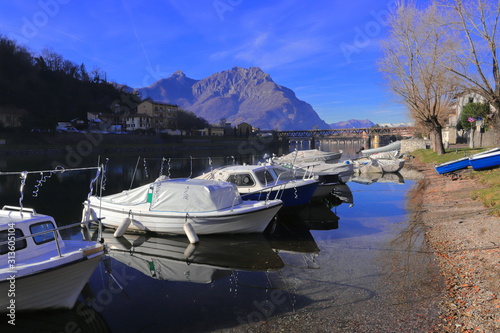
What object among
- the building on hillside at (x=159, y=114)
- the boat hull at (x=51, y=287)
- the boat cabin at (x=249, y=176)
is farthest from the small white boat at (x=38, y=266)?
the building on hillside at (x=159, y=114)

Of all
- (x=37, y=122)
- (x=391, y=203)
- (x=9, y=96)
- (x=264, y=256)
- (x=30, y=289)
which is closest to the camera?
(x=30, y=289)

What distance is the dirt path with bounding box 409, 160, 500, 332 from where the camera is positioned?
680 cm

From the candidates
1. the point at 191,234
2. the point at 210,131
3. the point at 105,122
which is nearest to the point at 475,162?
the point at 191,234

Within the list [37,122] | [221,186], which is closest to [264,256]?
[221,186]

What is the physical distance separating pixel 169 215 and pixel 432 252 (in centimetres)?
994

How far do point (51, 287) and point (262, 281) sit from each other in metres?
5.41

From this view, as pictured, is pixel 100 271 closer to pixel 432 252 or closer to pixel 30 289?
pixel 30 289

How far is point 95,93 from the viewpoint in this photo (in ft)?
446

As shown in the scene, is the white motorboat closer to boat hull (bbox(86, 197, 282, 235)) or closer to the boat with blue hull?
boat hull (bbox(86, 197, 282, 235))

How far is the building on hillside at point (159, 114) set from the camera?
13354cm

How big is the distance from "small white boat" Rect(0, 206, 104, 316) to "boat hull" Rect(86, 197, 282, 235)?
5.12 m

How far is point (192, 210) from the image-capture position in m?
14.6

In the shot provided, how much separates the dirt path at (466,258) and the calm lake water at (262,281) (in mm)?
465

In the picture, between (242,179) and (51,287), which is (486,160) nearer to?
(242,179)
